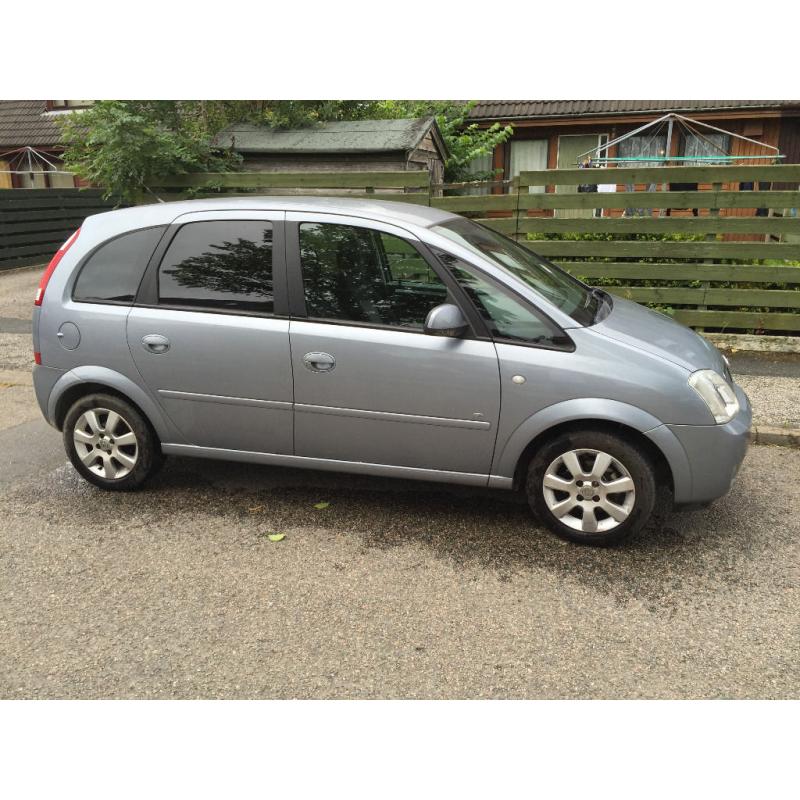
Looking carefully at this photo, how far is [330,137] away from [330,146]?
0.27 metres

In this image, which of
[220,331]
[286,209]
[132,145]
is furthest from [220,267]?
[132,145]

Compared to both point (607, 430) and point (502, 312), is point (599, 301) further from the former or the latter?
point (607, 430)

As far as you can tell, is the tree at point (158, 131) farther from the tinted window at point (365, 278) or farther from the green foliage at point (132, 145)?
the tinted window at point (365, 278)

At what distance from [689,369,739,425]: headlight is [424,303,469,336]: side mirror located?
3.94ft

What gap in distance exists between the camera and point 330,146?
9.76m

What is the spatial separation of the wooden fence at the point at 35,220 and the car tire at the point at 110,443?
1128cm

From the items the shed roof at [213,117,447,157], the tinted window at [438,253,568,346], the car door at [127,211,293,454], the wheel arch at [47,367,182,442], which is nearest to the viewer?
the tinted window at [438,253,568,346]

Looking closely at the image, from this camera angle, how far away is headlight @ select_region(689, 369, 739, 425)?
385cm

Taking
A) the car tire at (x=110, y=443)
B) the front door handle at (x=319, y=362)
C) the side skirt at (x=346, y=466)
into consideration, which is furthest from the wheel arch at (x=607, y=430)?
the car tire at (x=110, y=443)

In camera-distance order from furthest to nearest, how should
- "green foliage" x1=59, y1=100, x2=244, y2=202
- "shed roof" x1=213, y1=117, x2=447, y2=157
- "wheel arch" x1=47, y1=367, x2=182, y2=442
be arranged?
"shed roof" x1=213, y1=117, x2=447, y2=157
"green foliage" x1=59, y1=100, x2=244, y2=202
"wheel arch" x1=47, y1=367, x2=182, y2=442

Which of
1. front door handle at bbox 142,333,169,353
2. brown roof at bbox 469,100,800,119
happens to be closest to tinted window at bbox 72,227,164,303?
front door handle at bbox 142,333,169,353

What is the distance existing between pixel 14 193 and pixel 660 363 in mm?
14260

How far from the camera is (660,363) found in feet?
12.7

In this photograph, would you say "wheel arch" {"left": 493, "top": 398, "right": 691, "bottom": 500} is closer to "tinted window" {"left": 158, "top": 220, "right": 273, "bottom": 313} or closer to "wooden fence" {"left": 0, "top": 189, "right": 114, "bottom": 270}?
"tinted window" {"left": 158, "top": 220, "right": 273, "bottom": 313}
